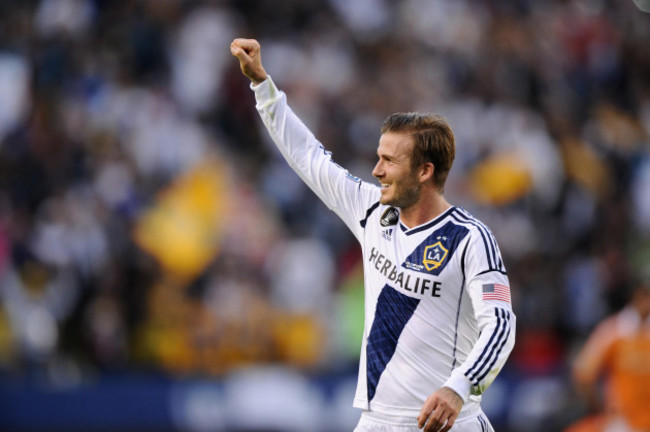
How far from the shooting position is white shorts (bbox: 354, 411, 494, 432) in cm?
524

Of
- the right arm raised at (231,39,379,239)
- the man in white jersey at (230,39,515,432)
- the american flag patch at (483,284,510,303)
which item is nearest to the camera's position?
the american flag patch at (483,284,510,303)

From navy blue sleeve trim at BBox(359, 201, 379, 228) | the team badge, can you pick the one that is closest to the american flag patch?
the team badge

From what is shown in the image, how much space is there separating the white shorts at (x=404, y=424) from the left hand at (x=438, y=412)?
0.54 m

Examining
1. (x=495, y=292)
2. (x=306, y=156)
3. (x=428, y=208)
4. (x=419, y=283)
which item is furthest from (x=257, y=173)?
(x=495, y=292)

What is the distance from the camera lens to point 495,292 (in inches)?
197

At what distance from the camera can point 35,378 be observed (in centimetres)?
1105

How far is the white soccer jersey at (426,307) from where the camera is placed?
5.05 m

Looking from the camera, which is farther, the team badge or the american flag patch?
the team badge

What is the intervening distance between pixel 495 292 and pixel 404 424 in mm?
822

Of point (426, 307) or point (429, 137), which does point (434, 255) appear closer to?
point (426, 307)

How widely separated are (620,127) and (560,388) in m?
5.58

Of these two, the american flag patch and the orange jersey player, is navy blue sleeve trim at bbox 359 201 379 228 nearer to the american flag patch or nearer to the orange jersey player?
the american flag patch

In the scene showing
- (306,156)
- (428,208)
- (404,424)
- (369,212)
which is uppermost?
(306,156)

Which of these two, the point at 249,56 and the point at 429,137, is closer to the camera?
the point at 429,137
